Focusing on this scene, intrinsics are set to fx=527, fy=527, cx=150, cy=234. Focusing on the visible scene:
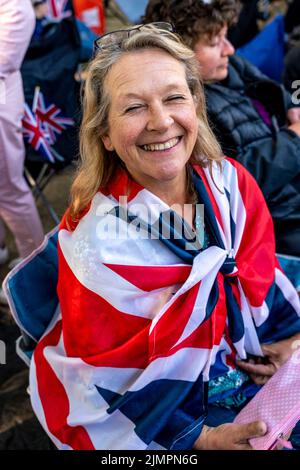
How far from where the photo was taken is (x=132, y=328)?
148cm

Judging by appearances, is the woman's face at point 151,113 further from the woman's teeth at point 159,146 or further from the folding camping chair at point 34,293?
the folding camping chair at point 34,293

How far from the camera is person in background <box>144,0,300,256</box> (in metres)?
2.09

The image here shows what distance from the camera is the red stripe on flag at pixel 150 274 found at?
145 cm

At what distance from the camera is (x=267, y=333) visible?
6.01ft

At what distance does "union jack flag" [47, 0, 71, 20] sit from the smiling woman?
5.12ft

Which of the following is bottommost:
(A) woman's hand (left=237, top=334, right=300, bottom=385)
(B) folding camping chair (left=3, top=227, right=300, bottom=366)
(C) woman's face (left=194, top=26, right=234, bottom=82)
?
(A) woman's hand (left=237, top=334, right=300, bottom=385)

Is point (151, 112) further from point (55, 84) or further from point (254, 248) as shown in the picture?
point (55, 84)

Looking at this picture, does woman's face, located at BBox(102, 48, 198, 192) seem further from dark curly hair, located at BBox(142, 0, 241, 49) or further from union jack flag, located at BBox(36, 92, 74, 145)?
union jack flag, located at BBox(36, 92, 74, 145)

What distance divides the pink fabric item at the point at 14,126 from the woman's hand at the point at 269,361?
1469 millimetres

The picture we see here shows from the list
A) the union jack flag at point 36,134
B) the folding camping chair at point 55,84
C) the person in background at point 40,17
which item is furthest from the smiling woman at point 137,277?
the person in background at point 40,17

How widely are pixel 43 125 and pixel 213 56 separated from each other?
1088 millimetres

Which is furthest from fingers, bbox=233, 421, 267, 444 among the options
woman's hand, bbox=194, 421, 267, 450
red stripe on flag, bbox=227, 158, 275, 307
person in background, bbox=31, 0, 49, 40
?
person in background, bbox=31, 0, 49, 40

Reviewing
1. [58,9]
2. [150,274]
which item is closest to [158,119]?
[150,274]
